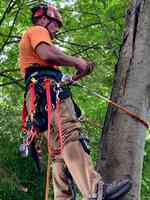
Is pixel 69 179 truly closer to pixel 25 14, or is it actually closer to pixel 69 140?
pixel 69 140

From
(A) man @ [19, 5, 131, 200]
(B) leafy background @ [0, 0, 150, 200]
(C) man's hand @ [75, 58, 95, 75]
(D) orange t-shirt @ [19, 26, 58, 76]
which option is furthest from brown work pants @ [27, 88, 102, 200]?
(B) leafy background @ [0, 0, 150, 200]

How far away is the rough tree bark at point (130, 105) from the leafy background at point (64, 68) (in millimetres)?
2923

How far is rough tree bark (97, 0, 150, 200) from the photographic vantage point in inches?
162

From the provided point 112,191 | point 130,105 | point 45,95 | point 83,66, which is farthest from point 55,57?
point 112,191

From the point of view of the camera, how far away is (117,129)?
4.21 metres

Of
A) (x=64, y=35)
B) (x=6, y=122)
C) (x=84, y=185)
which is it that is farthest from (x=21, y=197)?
(x=84, y=185)

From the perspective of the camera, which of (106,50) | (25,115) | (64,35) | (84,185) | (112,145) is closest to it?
(84,185)

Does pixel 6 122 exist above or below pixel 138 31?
above

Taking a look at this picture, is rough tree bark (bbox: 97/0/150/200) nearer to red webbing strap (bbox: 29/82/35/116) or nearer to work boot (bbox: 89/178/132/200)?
work boot (bbox: 89/178/132/200)

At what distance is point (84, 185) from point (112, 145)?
0.48 metres

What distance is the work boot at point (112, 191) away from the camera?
3.79 m

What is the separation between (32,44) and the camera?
409 centimetres

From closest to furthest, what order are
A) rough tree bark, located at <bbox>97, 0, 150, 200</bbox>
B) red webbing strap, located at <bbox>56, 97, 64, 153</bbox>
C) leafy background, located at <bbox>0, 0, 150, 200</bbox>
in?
red webbing strap, located at <bbox>56, 97, 64, 153</bbox> → rough tree bark, located at <bbox>97, 0, 150, 200</bbox> → leafy background, located at <bbox>0, 0, 150, 200</bbox>

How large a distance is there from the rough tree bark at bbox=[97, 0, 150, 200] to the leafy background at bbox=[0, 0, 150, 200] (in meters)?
2.92
